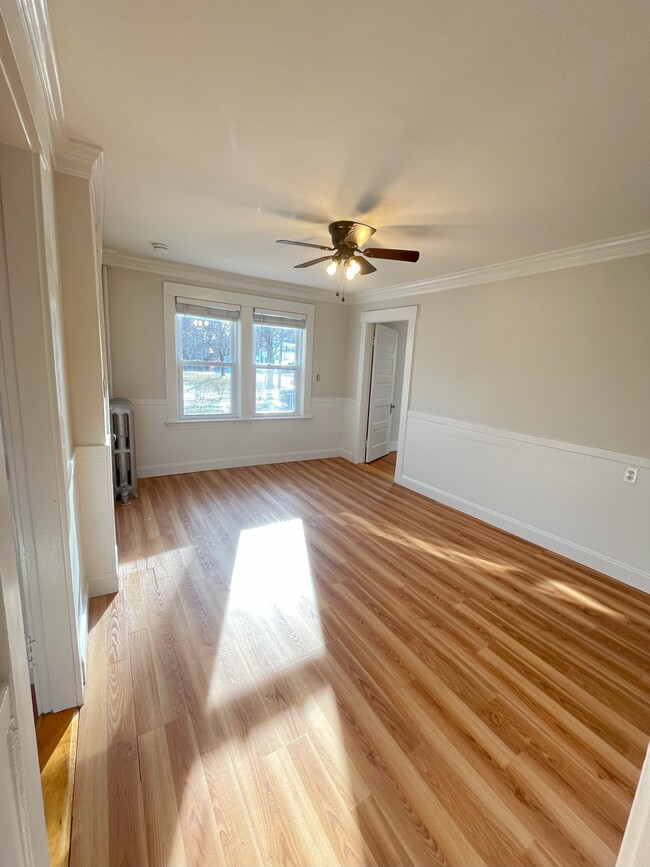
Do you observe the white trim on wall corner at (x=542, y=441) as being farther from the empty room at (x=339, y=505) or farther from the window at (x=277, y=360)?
the window at (x=277, y=360)

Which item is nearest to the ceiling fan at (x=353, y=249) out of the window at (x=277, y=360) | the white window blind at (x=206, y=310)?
the white window blind at (x=206, y=310)

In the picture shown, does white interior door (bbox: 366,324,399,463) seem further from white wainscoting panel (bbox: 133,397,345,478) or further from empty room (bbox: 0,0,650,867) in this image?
empty room (bbox: 0,0,650,867)

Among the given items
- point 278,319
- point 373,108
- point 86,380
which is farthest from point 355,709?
point 278,319

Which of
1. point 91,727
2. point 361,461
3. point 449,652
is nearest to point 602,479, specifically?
point 449,652

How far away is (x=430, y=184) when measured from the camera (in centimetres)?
184

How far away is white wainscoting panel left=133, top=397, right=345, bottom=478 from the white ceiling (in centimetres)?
238

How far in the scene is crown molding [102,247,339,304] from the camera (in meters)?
3.57

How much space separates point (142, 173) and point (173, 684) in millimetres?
2621

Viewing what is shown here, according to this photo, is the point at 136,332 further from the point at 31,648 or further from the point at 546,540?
the point at 546,540

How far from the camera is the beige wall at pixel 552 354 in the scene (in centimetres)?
247

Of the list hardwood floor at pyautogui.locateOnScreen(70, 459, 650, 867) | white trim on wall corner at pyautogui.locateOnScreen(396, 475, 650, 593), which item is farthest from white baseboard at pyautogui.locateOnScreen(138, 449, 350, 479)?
white trim on wall corner at pyautogui.locateOnScreen(396, 475, 650, 593)

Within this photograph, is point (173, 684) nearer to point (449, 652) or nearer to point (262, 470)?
point (449, 652)

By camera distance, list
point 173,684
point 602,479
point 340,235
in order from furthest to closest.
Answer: point 602,479, point 340,235, point 173,684

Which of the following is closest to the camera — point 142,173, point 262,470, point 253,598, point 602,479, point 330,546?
point 142,173
